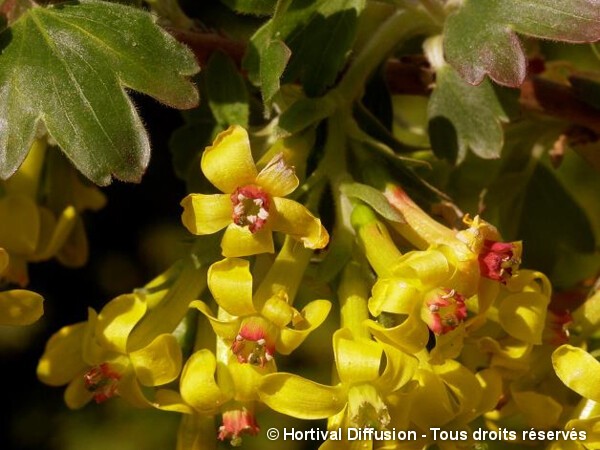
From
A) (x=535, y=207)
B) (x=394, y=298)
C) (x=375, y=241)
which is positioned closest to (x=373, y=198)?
(x=375, y=241)

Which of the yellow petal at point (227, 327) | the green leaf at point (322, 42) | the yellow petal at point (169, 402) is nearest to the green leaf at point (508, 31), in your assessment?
the green leaf at point (322, 42)

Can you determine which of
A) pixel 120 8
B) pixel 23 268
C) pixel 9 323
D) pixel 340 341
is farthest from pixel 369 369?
pixel 23 268

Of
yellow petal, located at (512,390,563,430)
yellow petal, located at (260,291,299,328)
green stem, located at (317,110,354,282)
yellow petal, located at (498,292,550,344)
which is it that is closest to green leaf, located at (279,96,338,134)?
green stem, located at (317,110,354,282)

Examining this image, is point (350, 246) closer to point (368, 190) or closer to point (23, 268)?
point (368, 190)

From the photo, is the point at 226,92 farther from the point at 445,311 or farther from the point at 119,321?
the point at 445,311

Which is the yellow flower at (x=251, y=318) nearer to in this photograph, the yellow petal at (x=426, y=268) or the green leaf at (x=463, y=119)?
the yellow petal at (x=426, y=268)
